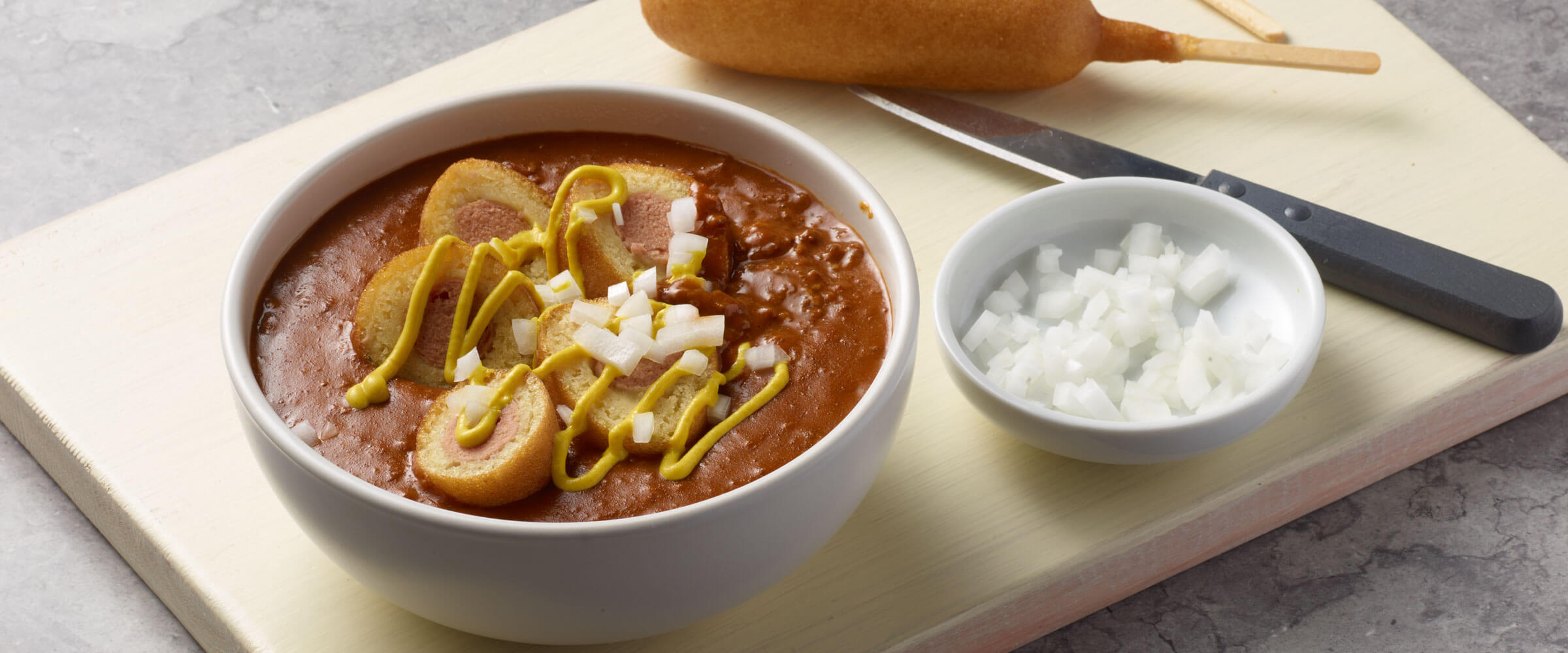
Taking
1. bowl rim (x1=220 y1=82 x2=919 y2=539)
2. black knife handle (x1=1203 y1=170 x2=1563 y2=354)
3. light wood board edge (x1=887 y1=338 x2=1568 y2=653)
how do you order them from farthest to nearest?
black knife handle (x1=1203 y1=170 x2=1563 y2=354), light wood board edge (x1=887 y1=338 x2=1568 y2=653), bowl rim (x1=220 y1=82 x2=919 y2=539)

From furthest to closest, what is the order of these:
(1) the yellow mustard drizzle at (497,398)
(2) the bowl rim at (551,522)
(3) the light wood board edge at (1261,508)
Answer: (3) the light wood board edge at (1261,508)
(1) the yellow mustard drizzle at (497,398)
(2) the bowl rim at (551,522)

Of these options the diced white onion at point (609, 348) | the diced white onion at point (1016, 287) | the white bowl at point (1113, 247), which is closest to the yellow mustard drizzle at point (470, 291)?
the diced white onion at point (609, 348)

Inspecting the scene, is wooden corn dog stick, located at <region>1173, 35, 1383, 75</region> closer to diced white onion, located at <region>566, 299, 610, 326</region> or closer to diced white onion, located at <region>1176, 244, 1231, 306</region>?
diced white onion, located at <region>1176, 244, 1231, 306</region>

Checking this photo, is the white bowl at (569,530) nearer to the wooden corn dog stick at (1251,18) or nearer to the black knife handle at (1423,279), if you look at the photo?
the black knife handle at (1423,279)

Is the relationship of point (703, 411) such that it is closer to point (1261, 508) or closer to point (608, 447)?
point (608, 447)

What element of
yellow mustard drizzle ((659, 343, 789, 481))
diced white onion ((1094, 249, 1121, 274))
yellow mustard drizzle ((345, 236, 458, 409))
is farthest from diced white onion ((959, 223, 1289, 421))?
yellow mustard drizzle ((345, 236, 458, 409))

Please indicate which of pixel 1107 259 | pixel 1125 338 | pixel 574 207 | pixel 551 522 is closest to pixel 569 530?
pixel 551 522
